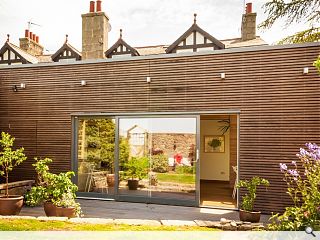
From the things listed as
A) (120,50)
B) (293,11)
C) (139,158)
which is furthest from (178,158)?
(120,50)

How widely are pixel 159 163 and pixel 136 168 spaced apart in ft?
2.28

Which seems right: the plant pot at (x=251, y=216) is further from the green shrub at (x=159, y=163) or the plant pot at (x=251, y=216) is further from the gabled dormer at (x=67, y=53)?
the gabled dormer at (x=67, y=53)

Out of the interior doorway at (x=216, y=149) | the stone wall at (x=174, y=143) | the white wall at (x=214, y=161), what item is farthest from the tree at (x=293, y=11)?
the white wall at (x=214, y=161)

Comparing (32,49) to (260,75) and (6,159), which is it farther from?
(260,75)

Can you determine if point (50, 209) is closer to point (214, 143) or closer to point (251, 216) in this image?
point (251, 216)

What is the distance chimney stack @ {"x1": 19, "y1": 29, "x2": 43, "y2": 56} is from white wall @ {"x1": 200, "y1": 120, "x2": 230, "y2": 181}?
9524 millimetres

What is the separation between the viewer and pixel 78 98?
29.4ft

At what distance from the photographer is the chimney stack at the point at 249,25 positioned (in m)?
12.6

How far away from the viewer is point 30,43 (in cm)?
1538

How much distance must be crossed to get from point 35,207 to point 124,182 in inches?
93.8

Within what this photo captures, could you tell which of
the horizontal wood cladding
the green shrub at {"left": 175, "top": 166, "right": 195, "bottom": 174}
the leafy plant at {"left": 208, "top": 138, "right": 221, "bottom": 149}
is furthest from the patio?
the leafy plant at {"left": 208, "top": 138, "right": 221, "bottom": 149}

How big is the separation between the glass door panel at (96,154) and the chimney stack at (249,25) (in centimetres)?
738

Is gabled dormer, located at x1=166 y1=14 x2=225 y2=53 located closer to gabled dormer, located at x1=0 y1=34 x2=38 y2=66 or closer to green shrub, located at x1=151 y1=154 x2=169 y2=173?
green shrub, located at x1=151 y1=154 x2=169 y2=173

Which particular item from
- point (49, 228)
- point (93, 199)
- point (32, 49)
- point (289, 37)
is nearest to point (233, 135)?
point (289, 37)
